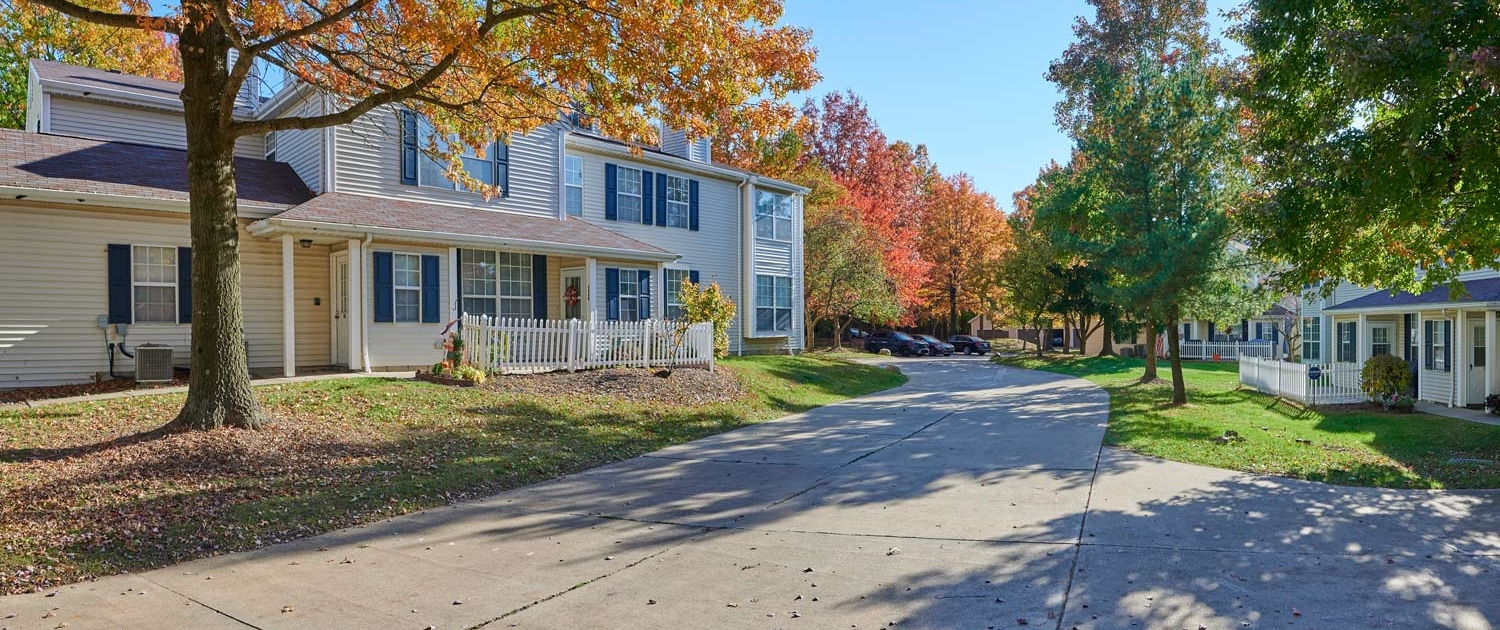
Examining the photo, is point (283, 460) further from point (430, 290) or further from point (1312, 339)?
point (1312, 339)

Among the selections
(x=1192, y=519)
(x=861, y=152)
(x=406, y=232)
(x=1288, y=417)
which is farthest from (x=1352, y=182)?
(x=861, y=152)

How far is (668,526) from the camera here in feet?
22.0

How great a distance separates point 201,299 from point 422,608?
257 inches

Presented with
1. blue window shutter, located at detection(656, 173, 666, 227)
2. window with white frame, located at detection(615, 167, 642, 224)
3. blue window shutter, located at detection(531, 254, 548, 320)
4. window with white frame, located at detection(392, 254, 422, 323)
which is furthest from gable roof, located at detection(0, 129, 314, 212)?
blue window shutter, located at detection(656, 173, 666, 227)

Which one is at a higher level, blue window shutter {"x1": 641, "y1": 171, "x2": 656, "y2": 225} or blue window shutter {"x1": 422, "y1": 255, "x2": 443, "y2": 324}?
blue window shutter {"x1": 641, "y1": 171, "x2": 656, "y2": 225}

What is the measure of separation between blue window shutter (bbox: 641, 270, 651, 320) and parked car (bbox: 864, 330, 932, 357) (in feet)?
75.1

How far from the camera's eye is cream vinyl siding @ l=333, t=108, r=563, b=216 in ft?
54.0

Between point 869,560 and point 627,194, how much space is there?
17.7 m

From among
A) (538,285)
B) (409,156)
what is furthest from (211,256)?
(538,285)

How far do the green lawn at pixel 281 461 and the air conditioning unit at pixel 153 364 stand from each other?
2.32m

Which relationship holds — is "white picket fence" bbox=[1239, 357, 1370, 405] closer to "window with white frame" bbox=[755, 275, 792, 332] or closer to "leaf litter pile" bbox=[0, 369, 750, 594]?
Result: "leaf litter pile" bbox=[0, 369, 750, 594]

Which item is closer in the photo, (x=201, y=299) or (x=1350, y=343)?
(x=201, y=299)

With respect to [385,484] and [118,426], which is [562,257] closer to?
[118,426]

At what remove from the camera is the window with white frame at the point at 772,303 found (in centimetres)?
2634
